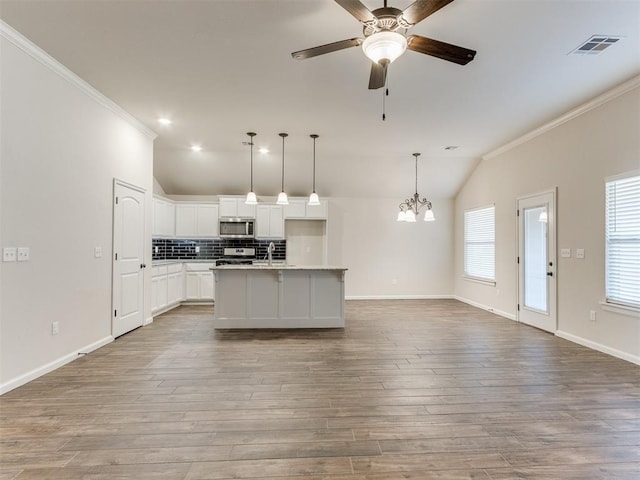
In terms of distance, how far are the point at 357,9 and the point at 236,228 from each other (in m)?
5.85

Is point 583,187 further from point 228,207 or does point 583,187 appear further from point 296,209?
point 228,207

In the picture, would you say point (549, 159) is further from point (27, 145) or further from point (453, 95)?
point (27, 145)

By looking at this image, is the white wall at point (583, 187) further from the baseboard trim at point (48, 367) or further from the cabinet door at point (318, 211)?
the baseboard trim at point (48, 367)

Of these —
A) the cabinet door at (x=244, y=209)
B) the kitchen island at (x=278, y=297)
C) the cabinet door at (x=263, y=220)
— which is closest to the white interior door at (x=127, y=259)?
the kitchen island at (x=278, y=297)

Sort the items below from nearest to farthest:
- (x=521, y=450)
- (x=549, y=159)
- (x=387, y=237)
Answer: (x=521, y=450)
(x=549, y=159)
(x=387, y=237)

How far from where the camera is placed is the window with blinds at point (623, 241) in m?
3.72

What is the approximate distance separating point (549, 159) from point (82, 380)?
6486 millimetres

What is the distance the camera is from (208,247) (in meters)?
7.67

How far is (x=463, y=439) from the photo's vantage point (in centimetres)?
221

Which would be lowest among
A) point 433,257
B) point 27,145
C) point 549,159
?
point 433,257

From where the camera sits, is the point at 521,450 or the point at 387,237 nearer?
the point at 521,450

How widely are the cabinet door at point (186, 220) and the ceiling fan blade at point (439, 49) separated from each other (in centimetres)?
616

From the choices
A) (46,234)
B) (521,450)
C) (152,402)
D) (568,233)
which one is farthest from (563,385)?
(46,234)

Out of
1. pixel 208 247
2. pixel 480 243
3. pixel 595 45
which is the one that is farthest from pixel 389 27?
pixel 208 247
